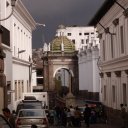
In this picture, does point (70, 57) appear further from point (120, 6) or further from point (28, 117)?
point (28, 117)

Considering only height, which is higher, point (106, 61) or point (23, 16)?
point (23, 16)

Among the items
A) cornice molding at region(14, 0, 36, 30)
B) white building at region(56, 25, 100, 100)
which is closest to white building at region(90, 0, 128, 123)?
cornice molding at region(14, 0, 36, 30)

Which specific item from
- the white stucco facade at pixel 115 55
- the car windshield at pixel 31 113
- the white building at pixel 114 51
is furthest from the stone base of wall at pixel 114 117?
the car windshield at pixel 31 113

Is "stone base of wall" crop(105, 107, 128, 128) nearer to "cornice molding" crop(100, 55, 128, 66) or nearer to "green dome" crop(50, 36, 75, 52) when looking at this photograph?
"cornice molding" crop(100, 55, 128, 66)

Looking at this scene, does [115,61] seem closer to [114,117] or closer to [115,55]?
[115,55]

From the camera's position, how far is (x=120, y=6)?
25.6m

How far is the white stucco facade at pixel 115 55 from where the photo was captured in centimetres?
2636

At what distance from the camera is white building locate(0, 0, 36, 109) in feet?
100

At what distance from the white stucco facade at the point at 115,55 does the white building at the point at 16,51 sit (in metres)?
6.26

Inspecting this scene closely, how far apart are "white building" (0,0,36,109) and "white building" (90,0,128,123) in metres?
5.98

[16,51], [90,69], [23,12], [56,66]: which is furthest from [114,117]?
[56,66]

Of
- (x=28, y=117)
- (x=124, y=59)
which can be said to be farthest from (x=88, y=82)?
(x=28, y=117)

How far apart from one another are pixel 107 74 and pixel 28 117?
12852 millimetres

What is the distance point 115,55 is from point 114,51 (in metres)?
0.55
